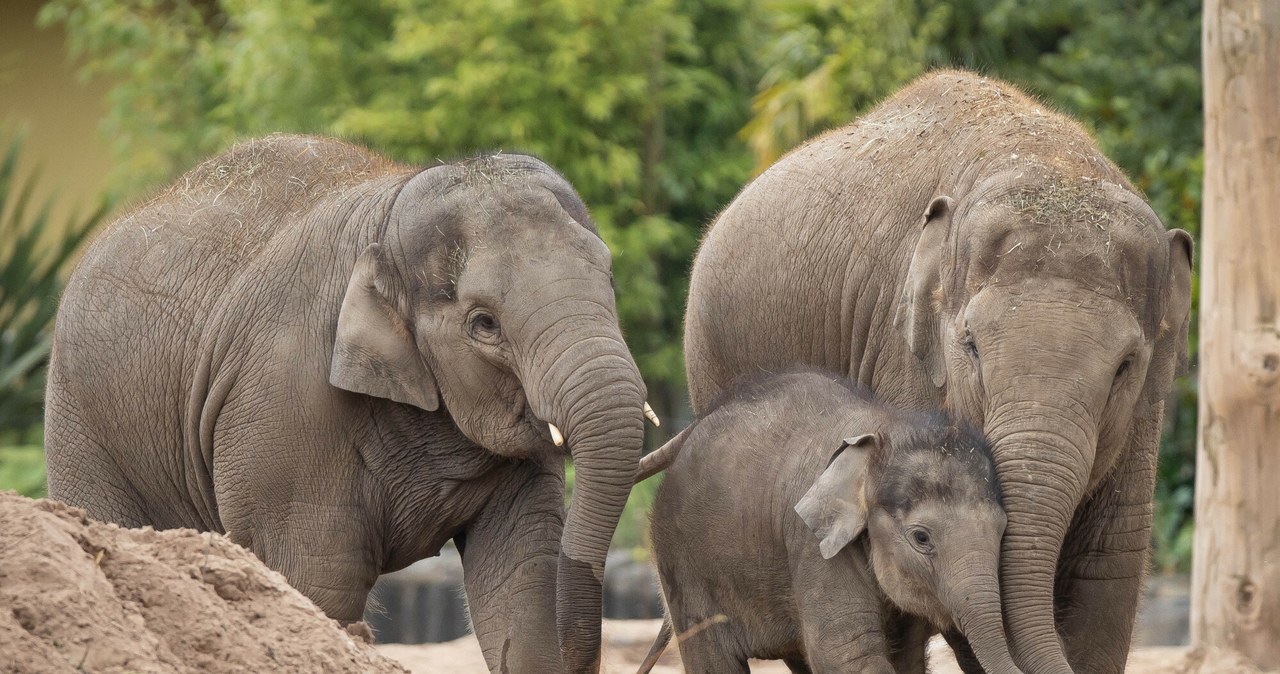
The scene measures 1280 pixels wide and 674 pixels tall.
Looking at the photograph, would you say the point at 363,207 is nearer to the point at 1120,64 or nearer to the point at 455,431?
the point at 455,431

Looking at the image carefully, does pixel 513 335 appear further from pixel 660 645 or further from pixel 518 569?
pixel 660 645

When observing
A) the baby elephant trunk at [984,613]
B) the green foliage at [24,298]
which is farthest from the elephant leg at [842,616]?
the green foliage at [24,298]

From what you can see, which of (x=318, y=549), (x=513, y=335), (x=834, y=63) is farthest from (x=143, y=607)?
(x=834, y=63)

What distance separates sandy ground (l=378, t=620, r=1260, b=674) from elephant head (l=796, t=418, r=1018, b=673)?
7.94 feet

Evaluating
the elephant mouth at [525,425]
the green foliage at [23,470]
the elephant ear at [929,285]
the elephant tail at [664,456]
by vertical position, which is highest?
the green foliage at [23,470]

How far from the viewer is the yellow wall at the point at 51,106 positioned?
19500 mm

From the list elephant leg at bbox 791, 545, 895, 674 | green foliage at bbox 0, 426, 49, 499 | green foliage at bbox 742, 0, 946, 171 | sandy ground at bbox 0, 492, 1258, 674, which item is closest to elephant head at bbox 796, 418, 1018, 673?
elephant leg at bbox 791, 545, 895, 674

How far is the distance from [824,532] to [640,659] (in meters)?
4.01

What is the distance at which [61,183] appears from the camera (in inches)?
763

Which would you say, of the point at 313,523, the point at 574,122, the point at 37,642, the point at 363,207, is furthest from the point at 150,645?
the point at 574,122

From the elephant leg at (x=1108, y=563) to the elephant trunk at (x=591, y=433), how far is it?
5.46ft

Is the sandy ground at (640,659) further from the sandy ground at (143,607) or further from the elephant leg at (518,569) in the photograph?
the sandy ground at (143,607)

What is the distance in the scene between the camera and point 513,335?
6.03 m

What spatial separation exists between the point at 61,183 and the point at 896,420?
15156 mm
